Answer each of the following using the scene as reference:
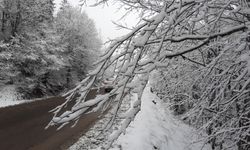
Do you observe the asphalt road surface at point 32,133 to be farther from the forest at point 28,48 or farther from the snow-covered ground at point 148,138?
the forest at point 28,48

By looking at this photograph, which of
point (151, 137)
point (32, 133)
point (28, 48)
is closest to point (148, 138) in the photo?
Result: point (151, 137)

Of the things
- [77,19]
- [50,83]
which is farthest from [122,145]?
[77,19]

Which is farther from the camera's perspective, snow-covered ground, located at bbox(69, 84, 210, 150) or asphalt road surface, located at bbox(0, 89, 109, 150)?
asphalt road surface, located at bbox(0, 89, 109, 150)

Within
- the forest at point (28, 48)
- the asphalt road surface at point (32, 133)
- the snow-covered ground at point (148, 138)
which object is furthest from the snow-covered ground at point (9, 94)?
the snow-covered ground at point (148, 138)

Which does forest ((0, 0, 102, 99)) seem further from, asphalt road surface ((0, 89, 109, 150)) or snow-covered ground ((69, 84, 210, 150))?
snow-covered ground ((69, 84, 210, 150))

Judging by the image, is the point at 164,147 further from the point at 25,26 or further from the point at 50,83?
the point at 50,83

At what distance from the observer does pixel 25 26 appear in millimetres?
22688

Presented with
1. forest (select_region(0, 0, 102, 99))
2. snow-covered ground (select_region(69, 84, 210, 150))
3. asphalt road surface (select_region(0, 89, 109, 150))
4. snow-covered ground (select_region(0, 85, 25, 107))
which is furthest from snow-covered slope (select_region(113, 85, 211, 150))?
snow-covered ground (select_region(0, 85, 25, 107))

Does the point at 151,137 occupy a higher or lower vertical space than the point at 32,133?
lower

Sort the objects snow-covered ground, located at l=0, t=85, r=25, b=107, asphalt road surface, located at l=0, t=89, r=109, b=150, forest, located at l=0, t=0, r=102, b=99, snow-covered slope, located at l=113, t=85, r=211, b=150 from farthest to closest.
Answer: forest, located at l=0, t=0, r=102, b=99, snow-covered ground, located at l=0, t=85, r=25, b=107, asphalt road surface, located at l=0, t=89, r=109, b=150, snow-covered slope, located at l=113, t=85, r=211, b=150

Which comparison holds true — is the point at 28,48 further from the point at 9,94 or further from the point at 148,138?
the point at 148,138

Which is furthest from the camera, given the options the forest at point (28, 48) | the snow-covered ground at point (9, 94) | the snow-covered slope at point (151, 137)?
the forest at point (28, 48)

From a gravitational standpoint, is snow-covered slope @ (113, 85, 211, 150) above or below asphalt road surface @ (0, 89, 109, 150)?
below

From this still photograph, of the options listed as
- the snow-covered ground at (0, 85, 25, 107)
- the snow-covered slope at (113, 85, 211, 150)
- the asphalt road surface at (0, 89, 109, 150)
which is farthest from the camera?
the snow-covered ground at (0, 85, 25, 107)
